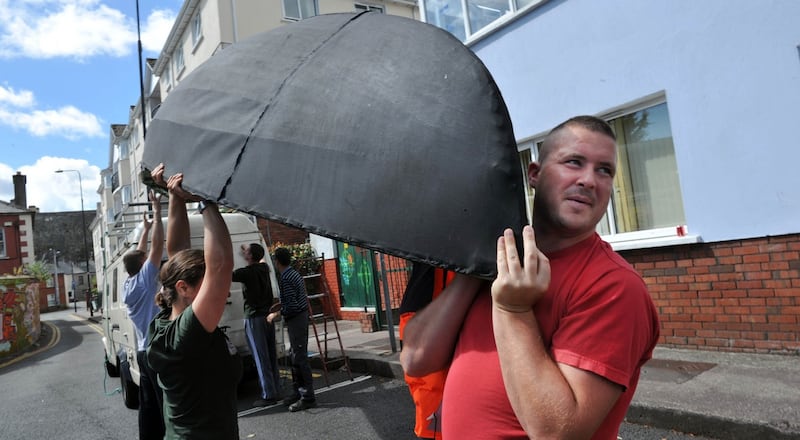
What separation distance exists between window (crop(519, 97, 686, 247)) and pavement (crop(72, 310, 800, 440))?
1.58 m

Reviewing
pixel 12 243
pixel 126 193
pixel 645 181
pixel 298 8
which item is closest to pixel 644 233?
pixel 645 181

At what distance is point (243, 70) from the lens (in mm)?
1484

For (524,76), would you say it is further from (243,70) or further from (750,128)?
(243,70)

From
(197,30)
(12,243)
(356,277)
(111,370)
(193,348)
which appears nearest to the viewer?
(193,348)

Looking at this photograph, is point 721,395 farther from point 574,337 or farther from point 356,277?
point 356,277

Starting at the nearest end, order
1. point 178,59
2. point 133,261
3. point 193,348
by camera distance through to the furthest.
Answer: point 193,348 < point 133,261 < point 178,59

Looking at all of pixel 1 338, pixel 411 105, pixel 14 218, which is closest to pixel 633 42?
pixel 411 105

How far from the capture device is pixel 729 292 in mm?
5820

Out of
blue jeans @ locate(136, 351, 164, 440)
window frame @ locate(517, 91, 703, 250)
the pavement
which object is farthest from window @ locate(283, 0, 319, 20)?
the pavement

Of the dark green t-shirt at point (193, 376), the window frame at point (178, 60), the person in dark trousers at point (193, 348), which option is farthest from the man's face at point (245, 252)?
the window frame at point (178, 60)

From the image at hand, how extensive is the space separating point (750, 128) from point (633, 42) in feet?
5.91

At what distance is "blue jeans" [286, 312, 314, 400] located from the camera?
635cm

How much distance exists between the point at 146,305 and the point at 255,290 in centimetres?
151

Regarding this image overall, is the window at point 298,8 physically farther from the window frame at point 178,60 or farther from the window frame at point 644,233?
the window frame at point 644,233
